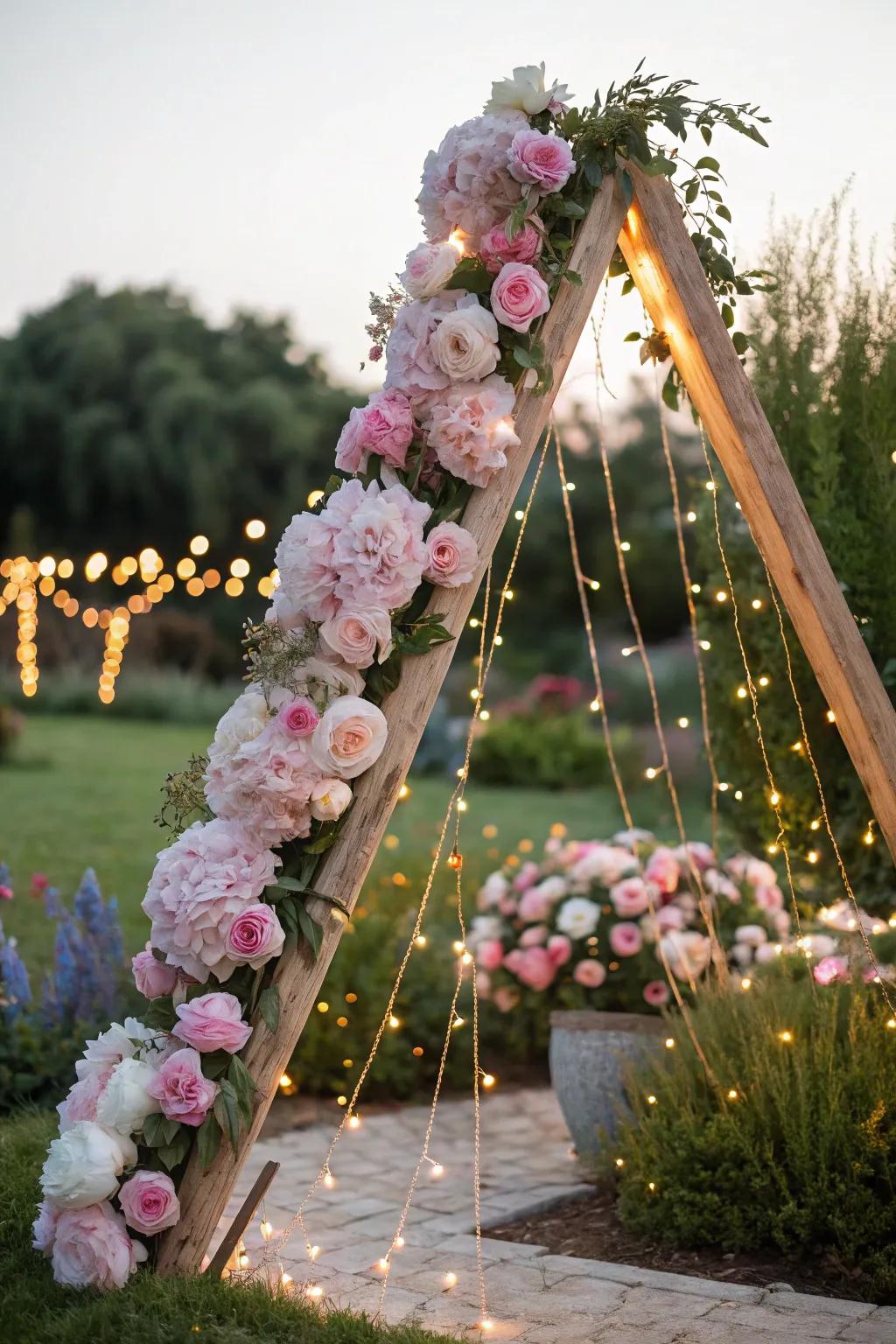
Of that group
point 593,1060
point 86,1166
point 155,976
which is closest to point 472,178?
point 155,976

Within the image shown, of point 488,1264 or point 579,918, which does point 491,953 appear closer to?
point 579,918

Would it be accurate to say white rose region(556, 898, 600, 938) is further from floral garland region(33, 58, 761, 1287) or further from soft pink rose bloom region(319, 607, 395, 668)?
soft pink rose bloom region(319, 607, 395, 668)

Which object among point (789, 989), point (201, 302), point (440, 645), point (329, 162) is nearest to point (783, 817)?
point (789, 989)

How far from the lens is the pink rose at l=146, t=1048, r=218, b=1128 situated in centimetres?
244

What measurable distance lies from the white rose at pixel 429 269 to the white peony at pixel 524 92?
33 cm

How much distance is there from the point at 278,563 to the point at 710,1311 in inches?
74.1

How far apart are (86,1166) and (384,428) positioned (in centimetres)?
153

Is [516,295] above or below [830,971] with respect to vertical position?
above

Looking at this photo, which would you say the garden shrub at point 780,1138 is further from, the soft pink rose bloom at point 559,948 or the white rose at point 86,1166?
the white rose at point 86,1166

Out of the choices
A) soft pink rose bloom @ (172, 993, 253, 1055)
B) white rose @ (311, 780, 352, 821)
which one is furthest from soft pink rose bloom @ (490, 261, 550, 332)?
soft pink rose bloom @ (172, 993, 253, 1055)

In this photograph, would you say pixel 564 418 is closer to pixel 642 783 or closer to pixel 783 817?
pixel 642 783

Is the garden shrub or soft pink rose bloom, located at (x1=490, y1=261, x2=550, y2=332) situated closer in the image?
soft pink rose bloom, located at (x1=490, y1=261, x2=550, y2=332)

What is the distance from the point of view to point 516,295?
2617 millimetres

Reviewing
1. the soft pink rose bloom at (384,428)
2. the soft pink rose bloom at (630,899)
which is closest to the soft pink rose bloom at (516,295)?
the soft pink rose bloom at (384,428)
